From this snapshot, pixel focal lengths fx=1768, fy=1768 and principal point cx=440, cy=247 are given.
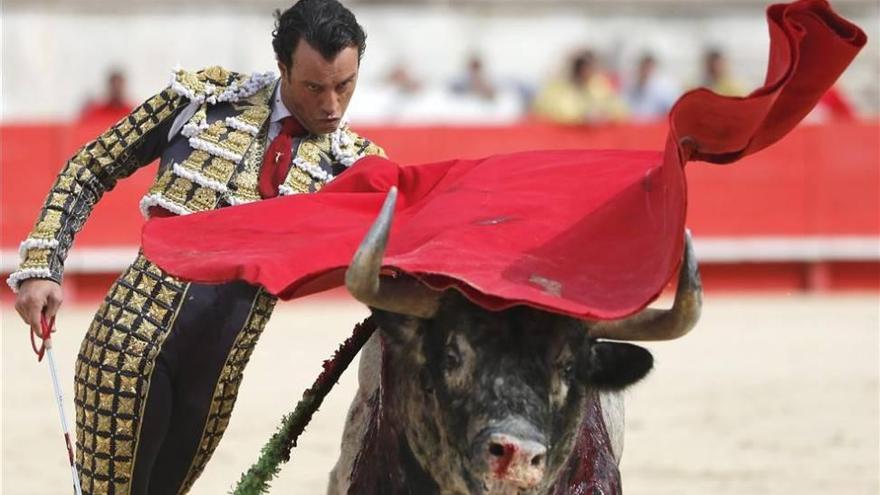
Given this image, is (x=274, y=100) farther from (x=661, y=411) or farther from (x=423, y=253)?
(x=661, y=411)

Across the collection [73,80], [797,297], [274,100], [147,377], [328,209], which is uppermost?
[73,80]

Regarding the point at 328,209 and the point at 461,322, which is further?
the point at 328,209

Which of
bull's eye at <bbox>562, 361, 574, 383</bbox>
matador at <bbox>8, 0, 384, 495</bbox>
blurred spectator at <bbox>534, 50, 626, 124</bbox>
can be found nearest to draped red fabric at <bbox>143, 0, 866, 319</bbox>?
bull's eye at <bbox>562, 361, 574, 383</bbox>

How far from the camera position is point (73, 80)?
12953mm

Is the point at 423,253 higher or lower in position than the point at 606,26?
lower

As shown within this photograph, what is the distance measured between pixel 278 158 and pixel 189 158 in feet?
0.56

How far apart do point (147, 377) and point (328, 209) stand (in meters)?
0.53

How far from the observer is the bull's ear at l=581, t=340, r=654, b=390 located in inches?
114

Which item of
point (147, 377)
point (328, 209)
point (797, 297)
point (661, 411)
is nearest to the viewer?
point (328, 209)

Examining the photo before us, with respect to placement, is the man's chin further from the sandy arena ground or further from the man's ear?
the sandy arena ground

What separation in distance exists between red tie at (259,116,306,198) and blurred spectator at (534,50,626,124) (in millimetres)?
6644

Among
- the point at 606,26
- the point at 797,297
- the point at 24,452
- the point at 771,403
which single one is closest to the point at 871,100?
the point at 606,26

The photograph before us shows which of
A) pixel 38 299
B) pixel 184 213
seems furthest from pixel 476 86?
pixel 38 299

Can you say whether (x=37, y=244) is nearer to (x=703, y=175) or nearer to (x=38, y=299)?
(x=38, y=299)
